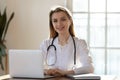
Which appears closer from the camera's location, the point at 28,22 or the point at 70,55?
the point at 70,55

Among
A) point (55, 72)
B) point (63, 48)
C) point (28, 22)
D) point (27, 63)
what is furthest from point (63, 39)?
point (28, 22)

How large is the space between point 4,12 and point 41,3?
549 mm

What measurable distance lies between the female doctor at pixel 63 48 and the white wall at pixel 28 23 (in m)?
1.43

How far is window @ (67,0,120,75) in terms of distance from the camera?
Result: 411cm

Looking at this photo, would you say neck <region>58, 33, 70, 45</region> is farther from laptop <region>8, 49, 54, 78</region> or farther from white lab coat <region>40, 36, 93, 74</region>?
laptop <region>8, 49, 54, 78</region>

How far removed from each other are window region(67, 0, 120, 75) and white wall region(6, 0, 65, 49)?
1.22 ft

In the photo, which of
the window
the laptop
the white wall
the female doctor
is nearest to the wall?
the white wall

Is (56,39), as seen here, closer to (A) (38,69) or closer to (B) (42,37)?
(A) (38,69)

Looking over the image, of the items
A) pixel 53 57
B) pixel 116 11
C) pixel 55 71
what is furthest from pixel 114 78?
pixel 116 11

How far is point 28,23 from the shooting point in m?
4.26

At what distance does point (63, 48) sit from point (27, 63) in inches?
24.6

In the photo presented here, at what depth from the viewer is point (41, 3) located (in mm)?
4199

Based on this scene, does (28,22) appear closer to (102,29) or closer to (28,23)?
(28,23)

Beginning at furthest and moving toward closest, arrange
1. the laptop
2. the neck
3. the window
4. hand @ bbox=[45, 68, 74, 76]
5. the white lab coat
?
the window
the neck
the white lab coat
hand @ bbox=[45, 68, 74, 76]
the laptop
